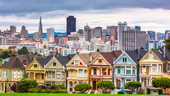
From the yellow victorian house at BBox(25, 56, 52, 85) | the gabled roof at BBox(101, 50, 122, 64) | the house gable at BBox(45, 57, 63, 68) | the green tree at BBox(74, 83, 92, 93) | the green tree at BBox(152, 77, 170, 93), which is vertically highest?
the gabled roof at BBox(101, 50, 122, 64)

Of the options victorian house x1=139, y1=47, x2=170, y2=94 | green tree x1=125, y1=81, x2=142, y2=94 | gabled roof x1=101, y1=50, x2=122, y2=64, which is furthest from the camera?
gabled roof x1=101, y1=50, x2=122, y2=64

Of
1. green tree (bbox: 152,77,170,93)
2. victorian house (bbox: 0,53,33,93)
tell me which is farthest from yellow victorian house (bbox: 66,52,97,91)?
green tree (bbox: 152,77,170,93)

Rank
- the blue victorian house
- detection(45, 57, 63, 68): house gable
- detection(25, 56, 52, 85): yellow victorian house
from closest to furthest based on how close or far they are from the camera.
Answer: the blue victorian house → detection(45, 57, 63, 68): house gable → detection(25, 56, 52, 85): yellow victorian house

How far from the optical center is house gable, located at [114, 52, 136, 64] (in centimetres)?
5144

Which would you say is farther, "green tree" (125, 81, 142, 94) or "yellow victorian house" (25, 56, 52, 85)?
"yellow victorian house" (25, 56, 52, 85)

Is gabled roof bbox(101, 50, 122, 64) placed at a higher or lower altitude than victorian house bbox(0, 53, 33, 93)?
higher

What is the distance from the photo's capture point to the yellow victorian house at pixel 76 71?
173 feet

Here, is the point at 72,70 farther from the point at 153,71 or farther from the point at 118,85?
the point at 153,71

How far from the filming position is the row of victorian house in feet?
167

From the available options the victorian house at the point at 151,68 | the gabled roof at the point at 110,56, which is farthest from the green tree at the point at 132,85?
the gabled roof at the point at 110,56

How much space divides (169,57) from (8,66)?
88.6 ft

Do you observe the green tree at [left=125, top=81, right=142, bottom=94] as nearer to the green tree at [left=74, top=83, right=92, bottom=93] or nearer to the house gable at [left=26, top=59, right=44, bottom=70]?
the green tree at [left=74, top=83, right=92, bottom=93]

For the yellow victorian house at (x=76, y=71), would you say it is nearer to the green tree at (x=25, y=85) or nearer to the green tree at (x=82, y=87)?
the green tree at (x=82, y=87)

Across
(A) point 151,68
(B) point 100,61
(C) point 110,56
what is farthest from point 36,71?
(A) point 151,68
